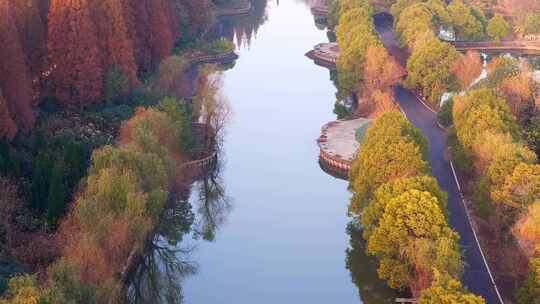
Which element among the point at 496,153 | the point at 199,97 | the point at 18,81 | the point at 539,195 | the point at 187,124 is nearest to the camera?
the point at 539,195

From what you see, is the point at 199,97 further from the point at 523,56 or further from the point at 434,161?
the point at 523,56

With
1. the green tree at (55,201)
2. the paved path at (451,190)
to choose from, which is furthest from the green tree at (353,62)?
the green tree at (55,201)

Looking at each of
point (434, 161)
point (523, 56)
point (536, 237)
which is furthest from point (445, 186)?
point (523, 56)

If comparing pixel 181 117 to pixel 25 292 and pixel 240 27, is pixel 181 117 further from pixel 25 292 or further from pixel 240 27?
pixel 240 27

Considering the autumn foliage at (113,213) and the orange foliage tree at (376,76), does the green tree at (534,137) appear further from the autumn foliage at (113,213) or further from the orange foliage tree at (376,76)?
the autumn foliage at (113,213)

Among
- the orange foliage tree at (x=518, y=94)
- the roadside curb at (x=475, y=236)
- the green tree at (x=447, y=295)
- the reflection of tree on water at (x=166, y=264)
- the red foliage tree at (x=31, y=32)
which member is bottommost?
the reflection of tree on water at (x=166, y=264)
